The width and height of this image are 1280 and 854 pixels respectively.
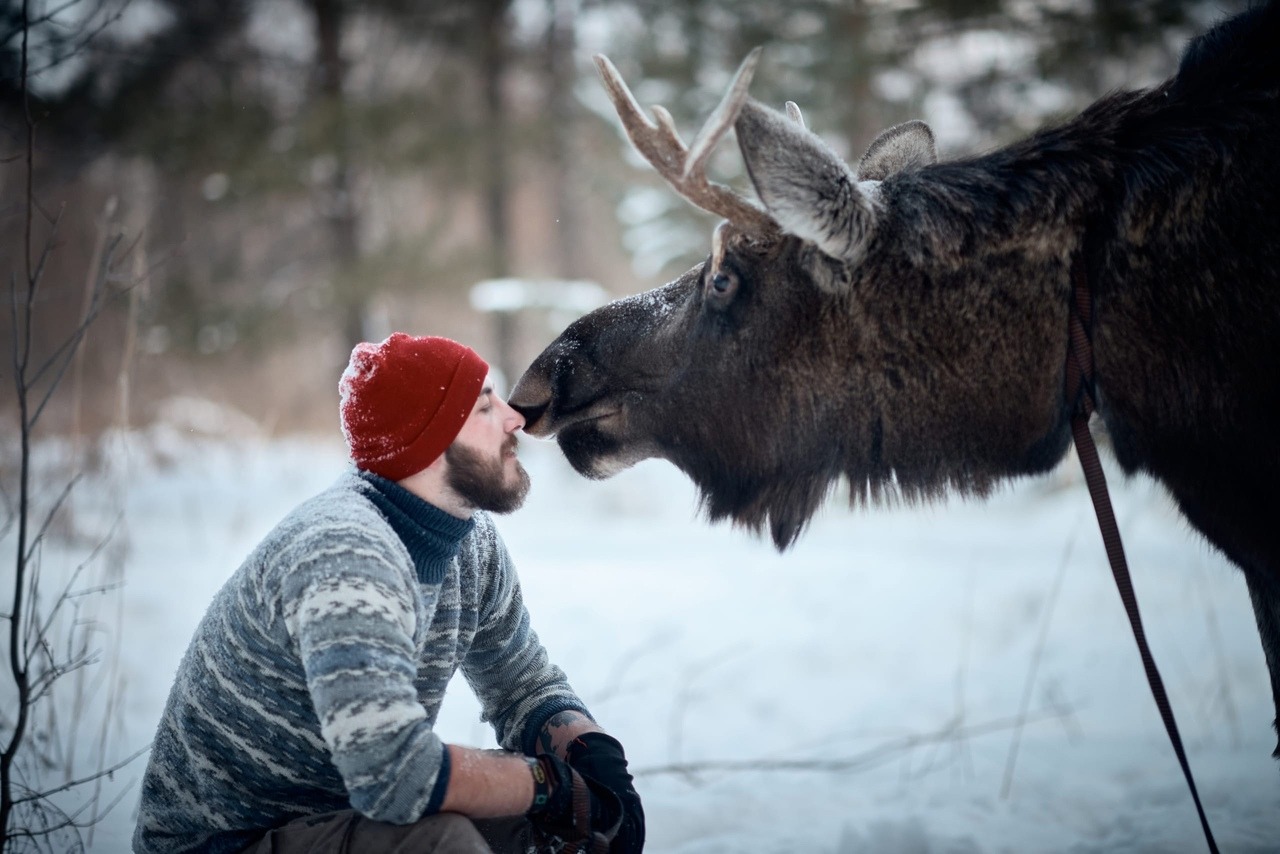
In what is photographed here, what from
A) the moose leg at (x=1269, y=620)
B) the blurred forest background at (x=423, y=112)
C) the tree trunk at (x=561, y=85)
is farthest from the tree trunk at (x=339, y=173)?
the moose leg at (x=1269, y=620)

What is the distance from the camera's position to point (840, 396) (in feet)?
8.72

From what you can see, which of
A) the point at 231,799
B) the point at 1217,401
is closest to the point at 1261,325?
the point at 1217,401

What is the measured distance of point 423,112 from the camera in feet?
42.1

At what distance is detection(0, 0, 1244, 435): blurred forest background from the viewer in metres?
9.66

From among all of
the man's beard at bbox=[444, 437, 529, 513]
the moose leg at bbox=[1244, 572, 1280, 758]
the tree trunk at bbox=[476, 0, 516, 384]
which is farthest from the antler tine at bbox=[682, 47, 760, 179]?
the tree trunk at bbox=[476, 0, 516, 384]

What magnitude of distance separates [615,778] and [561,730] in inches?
10.1

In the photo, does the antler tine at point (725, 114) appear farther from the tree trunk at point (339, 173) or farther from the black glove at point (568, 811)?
the tree trunk at point (339, 173)

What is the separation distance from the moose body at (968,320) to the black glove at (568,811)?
3.28 ft

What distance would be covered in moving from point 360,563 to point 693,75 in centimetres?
1059

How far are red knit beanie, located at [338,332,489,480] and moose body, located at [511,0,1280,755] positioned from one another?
45cm

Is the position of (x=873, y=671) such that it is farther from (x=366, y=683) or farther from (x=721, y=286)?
(x=366, y=683)

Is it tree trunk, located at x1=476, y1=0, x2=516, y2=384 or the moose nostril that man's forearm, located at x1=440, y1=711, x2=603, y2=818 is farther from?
tree trunk, located at x1=476, y1=0, x2=516, y2=384

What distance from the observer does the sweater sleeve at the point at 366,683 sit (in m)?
1.83

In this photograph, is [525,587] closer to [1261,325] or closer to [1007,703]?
[1007,703]
